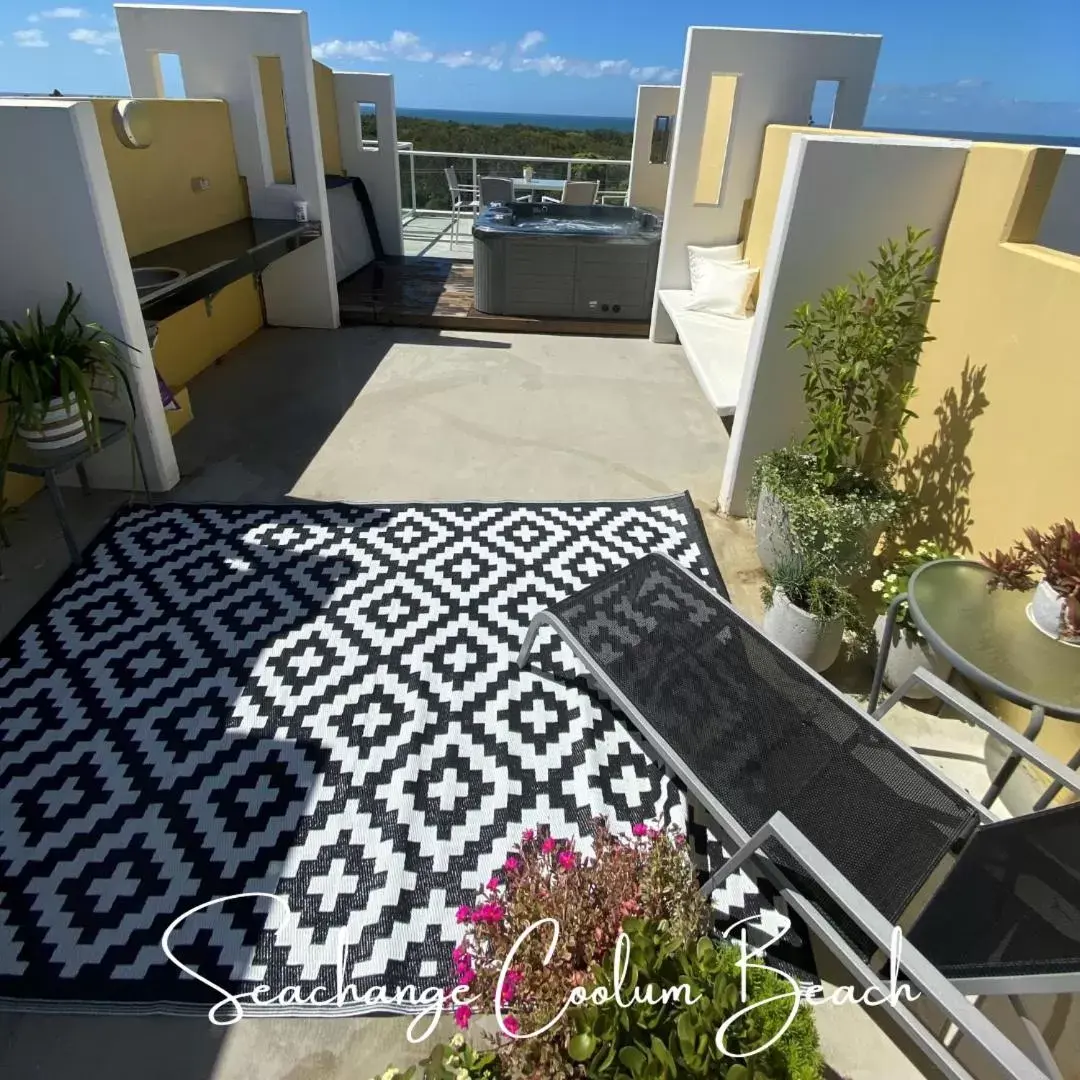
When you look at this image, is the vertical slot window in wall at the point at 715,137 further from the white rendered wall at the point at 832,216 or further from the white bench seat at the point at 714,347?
the white rendered wall at the point at 832,216

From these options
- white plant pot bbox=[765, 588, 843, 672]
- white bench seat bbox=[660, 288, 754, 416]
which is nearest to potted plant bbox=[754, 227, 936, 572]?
white plant pot bbox=[765, 588, 843, 672]

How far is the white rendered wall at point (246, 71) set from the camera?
4.66 m

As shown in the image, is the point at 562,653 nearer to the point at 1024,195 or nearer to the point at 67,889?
the point at 67,889

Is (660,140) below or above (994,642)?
above

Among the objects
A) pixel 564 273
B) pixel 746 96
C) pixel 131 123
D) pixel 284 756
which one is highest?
pixel 746 96

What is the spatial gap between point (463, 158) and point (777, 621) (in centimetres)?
811

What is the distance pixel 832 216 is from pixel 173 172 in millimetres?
4048

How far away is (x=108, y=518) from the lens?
3.12 metres

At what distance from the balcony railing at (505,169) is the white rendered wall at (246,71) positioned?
342 cm

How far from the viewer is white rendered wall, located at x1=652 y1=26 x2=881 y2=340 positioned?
4809mm

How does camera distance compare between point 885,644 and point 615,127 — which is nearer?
point 885,644

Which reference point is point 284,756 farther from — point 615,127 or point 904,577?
point 615,127

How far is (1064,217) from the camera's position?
9.14 ft

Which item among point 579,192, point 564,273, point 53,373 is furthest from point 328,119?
point 53,373
